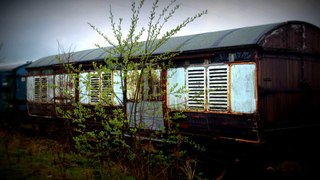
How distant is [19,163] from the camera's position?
780 centimetres

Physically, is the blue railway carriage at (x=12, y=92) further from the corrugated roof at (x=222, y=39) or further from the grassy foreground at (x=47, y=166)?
the corrugated roof at (x=222, y=39)

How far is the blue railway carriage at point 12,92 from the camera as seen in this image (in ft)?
57.8

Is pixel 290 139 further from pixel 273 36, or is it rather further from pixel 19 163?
pixel 19 163

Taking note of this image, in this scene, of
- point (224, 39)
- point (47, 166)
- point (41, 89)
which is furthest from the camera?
point (41, 89)

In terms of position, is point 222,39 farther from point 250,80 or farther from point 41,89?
point 41,89

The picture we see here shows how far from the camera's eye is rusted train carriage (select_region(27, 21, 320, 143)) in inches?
272

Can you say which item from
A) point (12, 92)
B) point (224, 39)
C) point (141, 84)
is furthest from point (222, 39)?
point (12, 92)

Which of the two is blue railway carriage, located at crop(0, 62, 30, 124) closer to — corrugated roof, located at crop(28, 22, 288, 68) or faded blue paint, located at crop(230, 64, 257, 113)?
corrugated roof, located at crop(28, 22, 288, 68)

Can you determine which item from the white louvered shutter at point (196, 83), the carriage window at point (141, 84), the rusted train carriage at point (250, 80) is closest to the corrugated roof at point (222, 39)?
the rusted train carriage at point (250, 80)

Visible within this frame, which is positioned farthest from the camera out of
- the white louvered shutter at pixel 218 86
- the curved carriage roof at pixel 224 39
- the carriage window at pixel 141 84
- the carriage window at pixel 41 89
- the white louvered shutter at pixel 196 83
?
the carriage window at pixel 41 89

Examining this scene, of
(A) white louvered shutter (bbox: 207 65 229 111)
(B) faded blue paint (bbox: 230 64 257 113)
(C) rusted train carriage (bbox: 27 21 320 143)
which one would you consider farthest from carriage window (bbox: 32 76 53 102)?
(B) faded blue paint (bbox: 230 64 257 113)

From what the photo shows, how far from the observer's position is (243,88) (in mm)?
7035

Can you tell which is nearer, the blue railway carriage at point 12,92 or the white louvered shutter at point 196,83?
the white louvered shutter at point 196,83

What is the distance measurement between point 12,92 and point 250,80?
51.6ft
